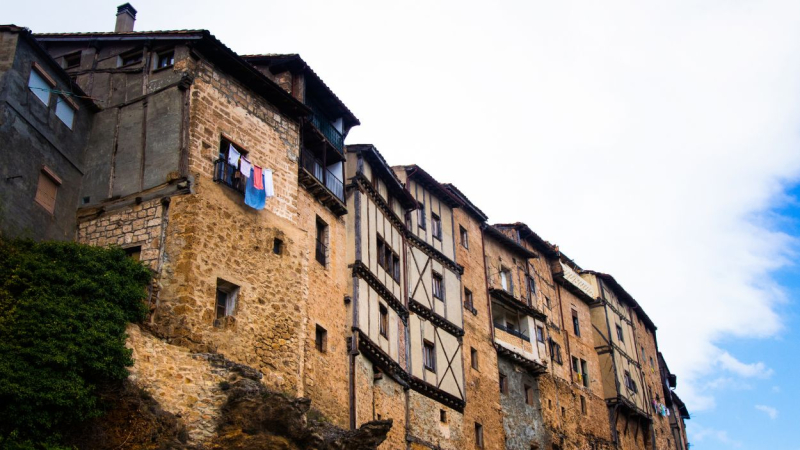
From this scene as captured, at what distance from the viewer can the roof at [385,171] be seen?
112 ft

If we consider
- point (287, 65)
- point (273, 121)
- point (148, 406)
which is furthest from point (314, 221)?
point (148, 406)

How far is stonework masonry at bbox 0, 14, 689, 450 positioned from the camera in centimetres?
2358

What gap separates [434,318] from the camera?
3747 cm

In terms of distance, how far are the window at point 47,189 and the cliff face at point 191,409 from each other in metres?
5.63

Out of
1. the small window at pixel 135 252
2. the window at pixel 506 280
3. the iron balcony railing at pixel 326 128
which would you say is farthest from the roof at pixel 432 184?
the small window at pixel 135 252

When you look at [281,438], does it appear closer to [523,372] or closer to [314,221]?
[314,221]

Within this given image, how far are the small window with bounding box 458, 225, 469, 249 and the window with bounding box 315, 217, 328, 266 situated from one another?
14007 millimetres

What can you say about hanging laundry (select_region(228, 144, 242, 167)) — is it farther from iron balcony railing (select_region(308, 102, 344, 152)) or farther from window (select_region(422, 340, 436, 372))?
window (select_region(422, 340, 436, 372))

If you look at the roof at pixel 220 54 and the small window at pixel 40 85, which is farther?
the roof at pixel 220 54

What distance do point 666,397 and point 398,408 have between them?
40335 millimetres

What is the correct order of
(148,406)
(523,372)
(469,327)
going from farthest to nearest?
(523,372) < (469,327) < (148,406)

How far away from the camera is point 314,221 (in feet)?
98.2

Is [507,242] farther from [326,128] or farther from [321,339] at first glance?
[321,339]

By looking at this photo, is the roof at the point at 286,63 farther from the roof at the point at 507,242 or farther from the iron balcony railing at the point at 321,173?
the roof at the point at 507,242
